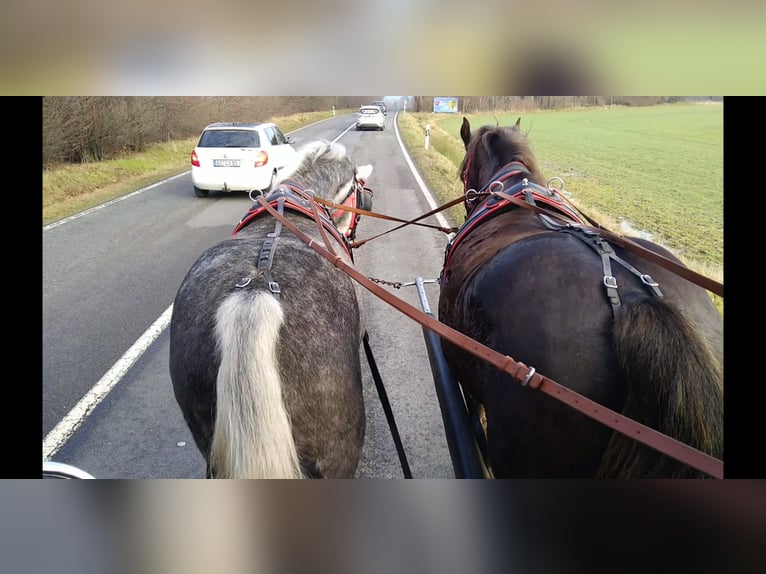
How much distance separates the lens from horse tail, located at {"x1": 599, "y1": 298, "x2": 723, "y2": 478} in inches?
57.6

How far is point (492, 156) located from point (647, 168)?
4.48 meters

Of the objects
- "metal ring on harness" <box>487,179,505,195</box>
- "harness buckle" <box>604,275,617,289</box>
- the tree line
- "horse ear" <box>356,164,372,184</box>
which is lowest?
"harness buckle" <box>604,275,617,289</box>

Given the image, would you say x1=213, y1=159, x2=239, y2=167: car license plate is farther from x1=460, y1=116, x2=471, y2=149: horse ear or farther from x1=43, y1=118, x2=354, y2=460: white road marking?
x1=460, y1=116, x2=471, y2=149: horse ear

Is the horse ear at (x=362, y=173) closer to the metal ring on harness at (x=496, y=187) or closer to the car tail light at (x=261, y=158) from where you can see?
the metal ring on harness at (x=496, y=187)

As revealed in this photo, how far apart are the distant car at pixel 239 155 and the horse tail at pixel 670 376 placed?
5.06 metres

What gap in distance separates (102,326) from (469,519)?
13.1ft

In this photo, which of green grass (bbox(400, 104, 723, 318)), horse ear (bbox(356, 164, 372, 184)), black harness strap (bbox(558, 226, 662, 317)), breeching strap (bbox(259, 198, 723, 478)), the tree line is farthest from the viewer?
the tree line

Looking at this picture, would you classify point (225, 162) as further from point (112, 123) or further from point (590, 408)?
point (590, 408)

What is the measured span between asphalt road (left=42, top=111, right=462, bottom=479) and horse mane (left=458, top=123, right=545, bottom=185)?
1.59 metres

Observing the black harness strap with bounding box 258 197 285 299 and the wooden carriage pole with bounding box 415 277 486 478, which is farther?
the wooden carriage pole with bounding box 415 277 486 478

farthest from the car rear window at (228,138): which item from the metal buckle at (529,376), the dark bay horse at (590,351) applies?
the metal buckle at (529,376)

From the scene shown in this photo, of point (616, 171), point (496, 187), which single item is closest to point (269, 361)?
point (496, 187)

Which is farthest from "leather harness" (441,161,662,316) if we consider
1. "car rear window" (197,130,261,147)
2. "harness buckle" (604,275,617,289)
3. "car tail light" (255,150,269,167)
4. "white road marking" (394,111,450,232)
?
"white road marking" (394,111,450,232)
